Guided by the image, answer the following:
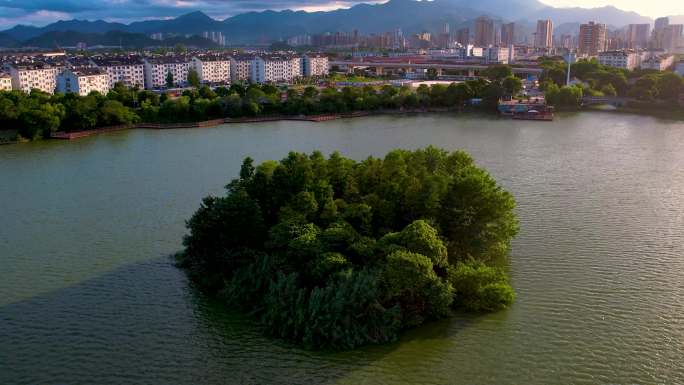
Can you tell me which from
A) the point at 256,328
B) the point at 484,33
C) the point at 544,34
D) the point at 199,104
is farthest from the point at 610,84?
the point at 544,34

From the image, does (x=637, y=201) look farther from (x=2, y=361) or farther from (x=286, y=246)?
(x=2, y=361)

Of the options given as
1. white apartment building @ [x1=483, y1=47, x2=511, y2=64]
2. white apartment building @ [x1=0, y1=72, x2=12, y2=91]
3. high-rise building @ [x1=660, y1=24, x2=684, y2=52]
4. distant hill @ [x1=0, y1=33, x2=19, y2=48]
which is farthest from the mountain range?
white apartment building @ [x1=0, y1=72, x2=12, y2=91]

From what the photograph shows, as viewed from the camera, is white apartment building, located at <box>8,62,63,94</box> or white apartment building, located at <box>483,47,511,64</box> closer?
white apartment building, located at <box>8,62,63,94</box>

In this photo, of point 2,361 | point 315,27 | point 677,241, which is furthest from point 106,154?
point 315,27

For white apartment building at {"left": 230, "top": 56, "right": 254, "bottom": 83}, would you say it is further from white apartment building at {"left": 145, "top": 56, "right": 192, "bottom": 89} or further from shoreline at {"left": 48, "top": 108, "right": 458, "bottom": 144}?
shoreline at {"left": 48, "top": 108, "right": 458, "bottom": 144}

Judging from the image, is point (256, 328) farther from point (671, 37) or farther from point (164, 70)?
point (671, 37)

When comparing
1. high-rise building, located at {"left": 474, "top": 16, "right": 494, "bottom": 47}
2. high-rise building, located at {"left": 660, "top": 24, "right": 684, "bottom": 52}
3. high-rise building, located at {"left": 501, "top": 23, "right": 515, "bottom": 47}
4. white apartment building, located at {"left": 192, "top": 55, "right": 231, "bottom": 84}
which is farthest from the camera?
high-rise building, located at {"left": 501, "top": 23, "right": 515, "bottom": 47}

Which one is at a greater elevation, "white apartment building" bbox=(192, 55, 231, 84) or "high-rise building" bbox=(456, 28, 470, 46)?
"high-rise building" bbox=(456, 28, 470, 46)
